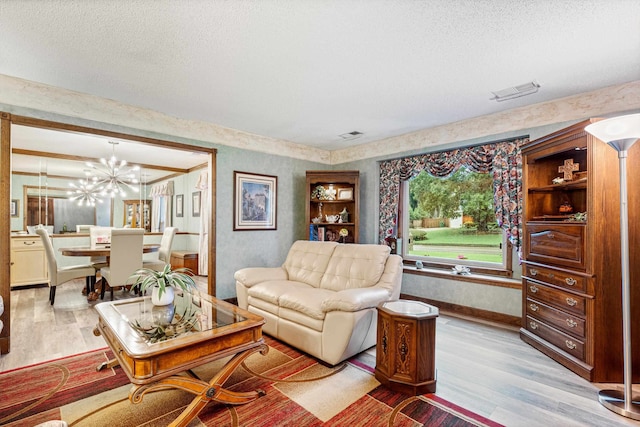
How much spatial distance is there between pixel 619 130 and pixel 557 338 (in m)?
1.77

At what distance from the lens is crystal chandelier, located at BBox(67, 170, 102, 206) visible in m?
6.62

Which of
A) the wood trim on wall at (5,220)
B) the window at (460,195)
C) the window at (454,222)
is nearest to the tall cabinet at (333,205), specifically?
the window at (460,195)

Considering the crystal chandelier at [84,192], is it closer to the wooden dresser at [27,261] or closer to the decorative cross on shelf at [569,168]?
the wooden dresser at [27,261]

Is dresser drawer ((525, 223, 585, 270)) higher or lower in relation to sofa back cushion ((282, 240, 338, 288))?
higher

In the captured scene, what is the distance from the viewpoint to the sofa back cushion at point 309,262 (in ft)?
11.4

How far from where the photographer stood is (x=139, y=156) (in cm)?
589

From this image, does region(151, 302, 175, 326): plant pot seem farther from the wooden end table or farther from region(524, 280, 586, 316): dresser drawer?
region(524, 280, 586, 316): dresser drawer

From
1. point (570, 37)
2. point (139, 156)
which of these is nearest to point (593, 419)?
point (570, 37)

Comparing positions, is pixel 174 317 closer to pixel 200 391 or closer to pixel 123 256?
pixel 200 391

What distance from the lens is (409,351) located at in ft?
6.88

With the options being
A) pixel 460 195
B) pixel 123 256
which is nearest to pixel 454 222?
pixel 460 195

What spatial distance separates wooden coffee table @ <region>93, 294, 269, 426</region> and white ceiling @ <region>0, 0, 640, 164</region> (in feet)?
6.54

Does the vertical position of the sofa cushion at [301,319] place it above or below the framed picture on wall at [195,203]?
below

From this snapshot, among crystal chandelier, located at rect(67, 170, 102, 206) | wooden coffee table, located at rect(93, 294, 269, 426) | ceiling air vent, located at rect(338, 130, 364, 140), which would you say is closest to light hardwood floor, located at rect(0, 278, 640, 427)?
wooden coffee table, located at rect(93, 294, 269, 426)
